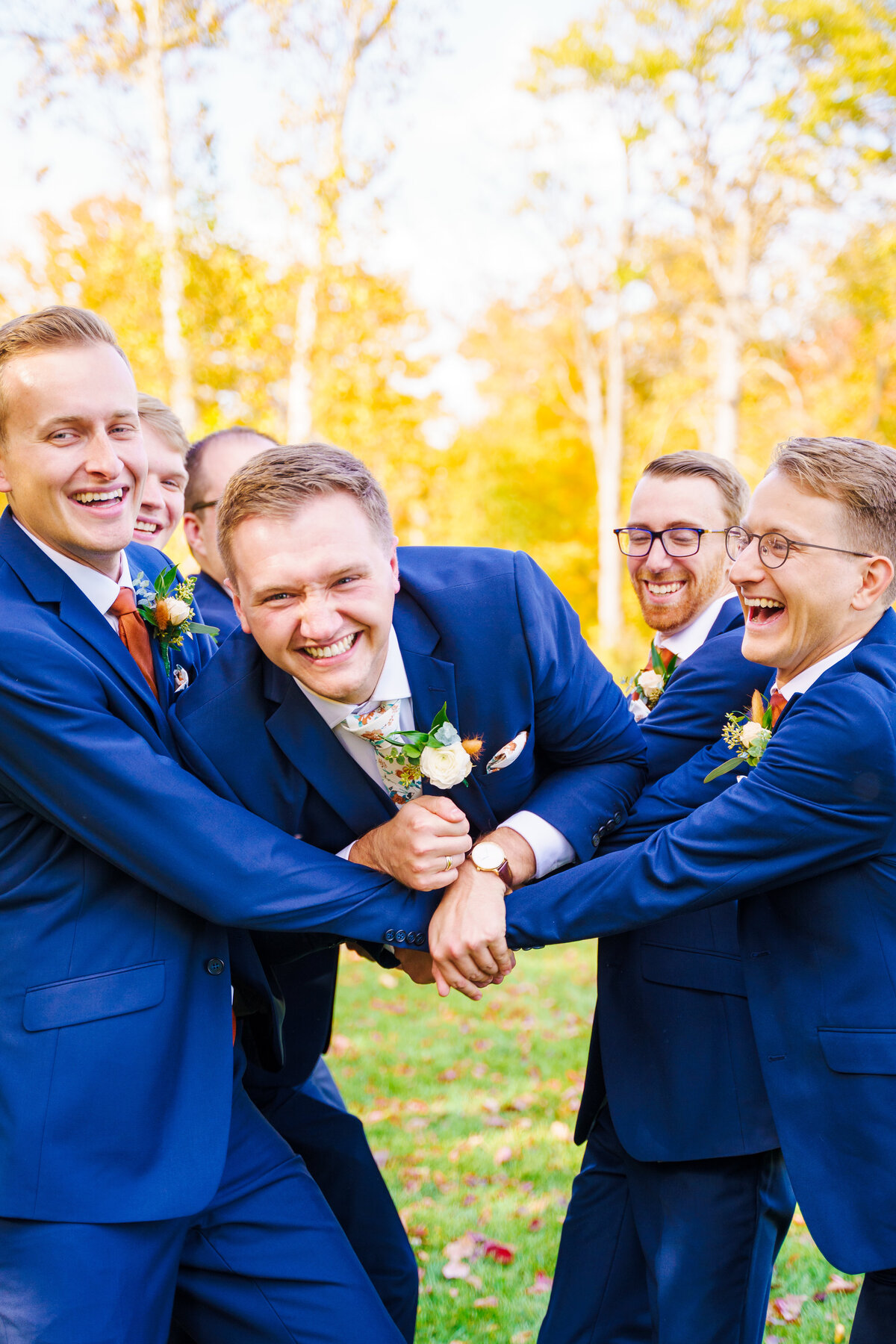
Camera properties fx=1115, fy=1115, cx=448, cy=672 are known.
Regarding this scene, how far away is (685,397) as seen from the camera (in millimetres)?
31125

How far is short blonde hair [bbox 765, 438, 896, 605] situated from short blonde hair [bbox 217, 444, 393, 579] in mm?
1169

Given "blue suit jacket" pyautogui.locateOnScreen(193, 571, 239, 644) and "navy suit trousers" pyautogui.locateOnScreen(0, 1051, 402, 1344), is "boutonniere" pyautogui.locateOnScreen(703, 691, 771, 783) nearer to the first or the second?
"navy suit trousers" pyautogui.locateOnScreen(0, 1051, 402, 1344)

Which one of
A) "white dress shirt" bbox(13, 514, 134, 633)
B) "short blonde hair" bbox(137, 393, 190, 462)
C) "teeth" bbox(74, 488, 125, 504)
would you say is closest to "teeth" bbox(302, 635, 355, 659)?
"white dress shirt" bbox(13, 514, 134, 633)

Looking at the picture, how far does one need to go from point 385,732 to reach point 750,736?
102 centimetres

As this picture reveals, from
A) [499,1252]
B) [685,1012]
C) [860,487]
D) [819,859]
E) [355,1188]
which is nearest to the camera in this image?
[819,859]

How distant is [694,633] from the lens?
159 inches

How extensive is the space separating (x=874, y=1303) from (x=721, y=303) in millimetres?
22854

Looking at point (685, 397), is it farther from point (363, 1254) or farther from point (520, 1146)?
point (363, 1254)

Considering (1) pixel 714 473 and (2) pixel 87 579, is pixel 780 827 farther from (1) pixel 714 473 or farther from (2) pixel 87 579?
(2) pixel 87 579

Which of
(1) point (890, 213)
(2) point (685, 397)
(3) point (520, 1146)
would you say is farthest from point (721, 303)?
(3) point (520, 1146)

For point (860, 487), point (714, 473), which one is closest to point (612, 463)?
point (714, 473)

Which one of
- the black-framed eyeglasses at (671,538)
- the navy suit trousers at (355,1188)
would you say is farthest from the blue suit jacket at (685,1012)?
the navy suit trousers at (355,1188)

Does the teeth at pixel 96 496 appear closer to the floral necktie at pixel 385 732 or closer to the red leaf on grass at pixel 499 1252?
the floral necktie at pixel 385 732

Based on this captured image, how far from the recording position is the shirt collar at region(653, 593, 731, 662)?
4012 mm
